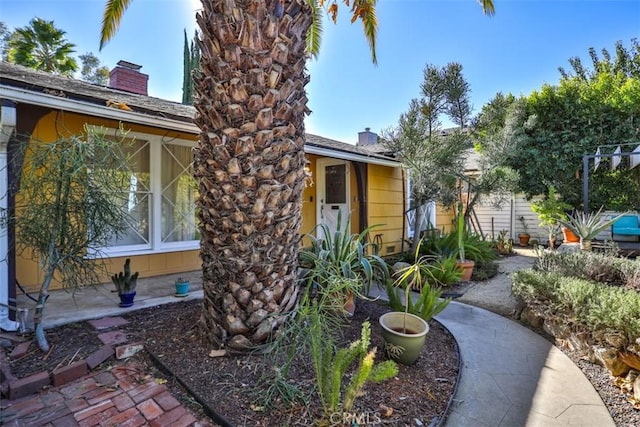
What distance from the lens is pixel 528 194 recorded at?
12195 mm

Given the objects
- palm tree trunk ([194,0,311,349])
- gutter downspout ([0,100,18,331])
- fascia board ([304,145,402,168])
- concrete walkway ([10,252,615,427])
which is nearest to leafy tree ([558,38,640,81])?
fascia board ([304,145,402,168])

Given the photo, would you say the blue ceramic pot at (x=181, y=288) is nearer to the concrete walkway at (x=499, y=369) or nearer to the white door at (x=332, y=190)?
the concrete walkway at (x=499, y=369)

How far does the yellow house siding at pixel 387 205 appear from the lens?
8.03 m

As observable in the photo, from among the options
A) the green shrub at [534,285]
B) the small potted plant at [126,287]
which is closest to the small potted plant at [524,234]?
the green shrub at [534,285]

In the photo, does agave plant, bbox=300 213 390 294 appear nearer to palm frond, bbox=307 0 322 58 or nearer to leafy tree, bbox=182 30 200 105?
palm frond, bbox=307 0 322 58

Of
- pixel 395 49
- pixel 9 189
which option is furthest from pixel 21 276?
pixel 395 49

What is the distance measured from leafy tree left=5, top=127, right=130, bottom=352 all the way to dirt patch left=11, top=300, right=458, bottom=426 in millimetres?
322

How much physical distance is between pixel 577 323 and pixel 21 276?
266 inches

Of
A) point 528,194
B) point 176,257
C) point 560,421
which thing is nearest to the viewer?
point 560,421

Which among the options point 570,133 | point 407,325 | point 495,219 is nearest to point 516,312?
point 407,325

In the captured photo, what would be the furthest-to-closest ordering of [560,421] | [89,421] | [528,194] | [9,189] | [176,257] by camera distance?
[528,194] → [176,257] → [9,189] → [560,421] → [89,421]

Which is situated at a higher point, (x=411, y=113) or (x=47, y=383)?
(x=411, y=113)

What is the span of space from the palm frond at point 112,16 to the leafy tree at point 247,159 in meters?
2.88

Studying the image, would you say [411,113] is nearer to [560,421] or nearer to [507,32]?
[507,32]
